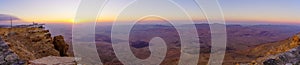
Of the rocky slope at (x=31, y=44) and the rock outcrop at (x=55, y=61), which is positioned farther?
the rocky slope at (x=31, y=44)

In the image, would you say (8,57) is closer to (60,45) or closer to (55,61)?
(55,61)

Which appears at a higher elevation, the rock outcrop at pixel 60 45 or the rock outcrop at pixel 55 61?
the rock outcrop at pixel 55 61

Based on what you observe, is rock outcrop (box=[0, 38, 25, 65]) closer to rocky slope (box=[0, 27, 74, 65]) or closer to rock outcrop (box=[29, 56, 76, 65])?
rocky slope (box=[0, 27, 74, 65])

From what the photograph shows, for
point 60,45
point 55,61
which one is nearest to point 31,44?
point 60,45

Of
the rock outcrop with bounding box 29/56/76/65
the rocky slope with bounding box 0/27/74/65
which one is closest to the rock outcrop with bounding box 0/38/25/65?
the rocky slope with bounding box 0/27/74/65

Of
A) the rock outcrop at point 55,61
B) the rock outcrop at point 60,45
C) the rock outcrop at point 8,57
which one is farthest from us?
the rock outcrop at point 60,45

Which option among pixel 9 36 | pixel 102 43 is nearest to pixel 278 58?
pixel 9 36

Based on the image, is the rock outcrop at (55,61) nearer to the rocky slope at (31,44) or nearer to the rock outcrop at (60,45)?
the rocky slope at (31,44)

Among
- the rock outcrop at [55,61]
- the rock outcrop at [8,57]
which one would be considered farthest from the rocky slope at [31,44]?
the rock outcrop at [55,61]

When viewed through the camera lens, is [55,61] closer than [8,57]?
Yes
